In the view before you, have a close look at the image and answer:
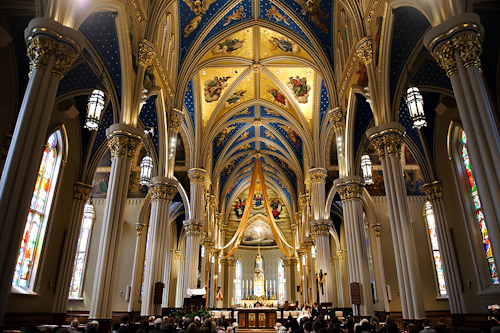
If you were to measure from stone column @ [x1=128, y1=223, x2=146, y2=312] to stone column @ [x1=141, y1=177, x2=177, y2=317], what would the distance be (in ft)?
20.6

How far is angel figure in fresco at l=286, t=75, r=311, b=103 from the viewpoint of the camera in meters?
19.0

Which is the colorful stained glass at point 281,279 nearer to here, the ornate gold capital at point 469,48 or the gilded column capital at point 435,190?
the gilded column capital at point 435,190

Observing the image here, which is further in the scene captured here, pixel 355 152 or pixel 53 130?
pixel 355 152

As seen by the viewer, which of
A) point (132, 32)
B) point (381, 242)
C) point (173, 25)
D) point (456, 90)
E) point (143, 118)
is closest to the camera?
point (456, 90)

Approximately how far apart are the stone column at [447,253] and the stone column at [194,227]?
35.2ft

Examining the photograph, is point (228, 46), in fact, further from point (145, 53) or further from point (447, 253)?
point (447, 253)

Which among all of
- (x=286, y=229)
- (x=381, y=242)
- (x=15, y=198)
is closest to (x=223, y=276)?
(x=286, y=229)

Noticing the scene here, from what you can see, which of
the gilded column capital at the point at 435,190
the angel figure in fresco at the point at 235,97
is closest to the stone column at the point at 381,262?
the gilded column capital at the point at 435,190

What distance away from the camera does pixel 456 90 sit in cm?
608

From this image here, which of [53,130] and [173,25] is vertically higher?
[173,25]

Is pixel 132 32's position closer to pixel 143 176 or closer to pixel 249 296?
pixel 143 176

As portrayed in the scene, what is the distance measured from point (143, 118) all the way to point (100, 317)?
23.2 ft

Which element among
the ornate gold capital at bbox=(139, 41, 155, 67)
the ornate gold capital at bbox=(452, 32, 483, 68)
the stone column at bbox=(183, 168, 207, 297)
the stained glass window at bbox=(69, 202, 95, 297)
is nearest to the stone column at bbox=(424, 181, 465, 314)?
the ornate gold capital at bbox=(452, 32, 483, 68)

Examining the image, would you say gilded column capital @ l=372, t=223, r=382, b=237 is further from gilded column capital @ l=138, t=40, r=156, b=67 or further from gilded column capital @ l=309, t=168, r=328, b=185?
gilded column capital @ l=138, t=40, r=156, b=67
